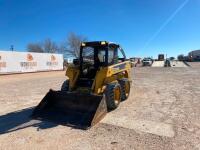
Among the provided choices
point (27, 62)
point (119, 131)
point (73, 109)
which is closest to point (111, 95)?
point (73, 109)

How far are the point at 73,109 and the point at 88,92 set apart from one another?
2.74 ft

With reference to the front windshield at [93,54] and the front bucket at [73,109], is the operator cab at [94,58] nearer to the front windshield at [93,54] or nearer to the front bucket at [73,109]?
the front windshield at [93,54]

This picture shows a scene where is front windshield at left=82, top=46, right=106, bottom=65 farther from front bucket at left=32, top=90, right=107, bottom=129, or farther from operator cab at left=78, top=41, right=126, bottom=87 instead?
front bucket at left=32, top=90, right=107, bottom=129

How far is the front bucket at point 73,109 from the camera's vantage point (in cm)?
580

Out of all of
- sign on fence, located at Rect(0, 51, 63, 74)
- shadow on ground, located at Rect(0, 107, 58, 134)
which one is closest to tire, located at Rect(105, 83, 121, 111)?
shadow on ground, located at Rect(0, 107, 58, 134)

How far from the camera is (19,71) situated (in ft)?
91.2

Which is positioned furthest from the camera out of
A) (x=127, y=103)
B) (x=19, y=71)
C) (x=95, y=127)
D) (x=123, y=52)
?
(x=19, y=71)

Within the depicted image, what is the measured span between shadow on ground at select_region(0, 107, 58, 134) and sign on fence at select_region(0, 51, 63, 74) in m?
20.3

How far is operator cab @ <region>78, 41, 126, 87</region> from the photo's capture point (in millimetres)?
7541

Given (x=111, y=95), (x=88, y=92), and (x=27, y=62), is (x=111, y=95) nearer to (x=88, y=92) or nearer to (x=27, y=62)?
(x=88, y=92)

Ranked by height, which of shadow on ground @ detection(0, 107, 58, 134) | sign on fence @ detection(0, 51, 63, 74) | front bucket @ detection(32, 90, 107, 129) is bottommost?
shadow on ground @ detection(0, 107, 58, 134)

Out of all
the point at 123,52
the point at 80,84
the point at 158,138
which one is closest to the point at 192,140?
the point at 158,138

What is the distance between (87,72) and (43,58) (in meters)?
25.3

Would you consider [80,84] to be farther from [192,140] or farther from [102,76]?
[192,140]
